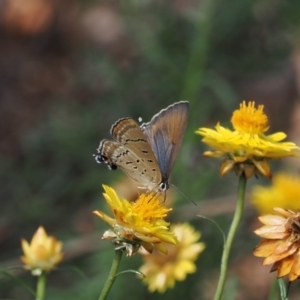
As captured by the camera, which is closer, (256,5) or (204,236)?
(204,236)

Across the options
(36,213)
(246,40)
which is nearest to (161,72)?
(246,40)

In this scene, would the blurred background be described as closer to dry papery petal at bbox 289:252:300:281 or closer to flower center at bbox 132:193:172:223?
flower center at bbox 132:193:172:223

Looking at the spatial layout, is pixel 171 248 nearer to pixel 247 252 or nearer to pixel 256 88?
pixel 247 252

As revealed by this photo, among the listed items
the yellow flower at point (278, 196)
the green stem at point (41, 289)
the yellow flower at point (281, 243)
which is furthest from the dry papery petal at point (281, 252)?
the yellow flower at point (278, 196)

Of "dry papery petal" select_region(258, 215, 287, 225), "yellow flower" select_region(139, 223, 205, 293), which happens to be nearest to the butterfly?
"yellow flower" select_region(139, 223, 205, 293)

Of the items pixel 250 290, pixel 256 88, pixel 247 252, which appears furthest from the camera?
pixel 256 88

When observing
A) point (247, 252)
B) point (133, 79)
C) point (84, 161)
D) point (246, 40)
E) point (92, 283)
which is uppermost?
point (246, 40)
